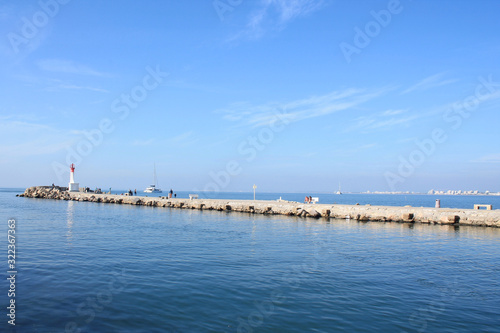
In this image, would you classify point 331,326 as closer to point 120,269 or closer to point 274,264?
point 274,264

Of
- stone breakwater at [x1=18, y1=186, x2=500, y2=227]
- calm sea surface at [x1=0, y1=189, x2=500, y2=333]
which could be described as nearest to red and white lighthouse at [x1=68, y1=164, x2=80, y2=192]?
stone breakwater at [x1=18, y1=186, x2=500, y2=227]

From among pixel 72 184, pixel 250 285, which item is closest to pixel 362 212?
pixel 250 285

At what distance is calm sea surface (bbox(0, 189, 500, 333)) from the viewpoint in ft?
29.1

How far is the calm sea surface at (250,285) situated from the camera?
8859 mm

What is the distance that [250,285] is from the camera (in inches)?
468

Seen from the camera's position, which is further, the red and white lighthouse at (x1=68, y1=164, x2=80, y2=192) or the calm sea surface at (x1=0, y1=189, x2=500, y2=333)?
the red and white lighthouse at (x1=68, y1=164, x2=80, y2=192)

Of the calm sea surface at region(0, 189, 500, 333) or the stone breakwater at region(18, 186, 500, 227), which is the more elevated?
the stone breakwater at region(18, 186, 500, 227)

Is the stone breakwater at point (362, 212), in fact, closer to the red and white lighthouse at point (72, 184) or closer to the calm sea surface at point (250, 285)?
the calm sea surface at point (250, 285)

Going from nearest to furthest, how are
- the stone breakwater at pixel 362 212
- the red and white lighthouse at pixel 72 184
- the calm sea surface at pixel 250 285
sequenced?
the calm sea surface at pixel 250 285
the stone breakwater at pixel 362 212
the red and white lighthouse at pixel 72 184

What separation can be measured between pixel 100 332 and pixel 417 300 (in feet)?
30.9

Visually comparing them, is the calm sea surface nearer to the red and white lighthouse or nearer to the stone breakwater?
the stone breakwater

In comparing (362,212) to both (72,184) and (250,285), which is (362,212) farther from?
(72,184)

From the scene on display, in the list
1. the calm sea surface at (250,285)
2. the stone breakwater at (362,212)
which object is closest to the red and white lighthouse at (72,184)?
the stone breakwater at (362,212)

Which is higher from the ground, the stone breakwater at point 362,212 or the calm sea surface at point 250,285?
the stone breakwater at point 362,212
